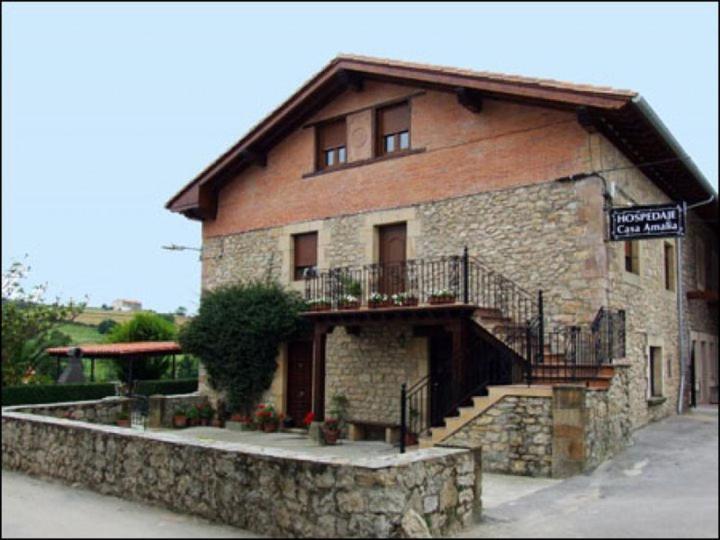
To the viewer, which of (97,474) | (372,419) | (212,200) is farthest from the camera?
(212,200)

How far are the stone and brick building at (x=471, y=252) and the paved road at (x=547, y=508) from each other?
917 mm

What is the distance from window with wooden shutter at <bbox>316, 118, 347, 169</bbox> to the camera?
53.4 feet

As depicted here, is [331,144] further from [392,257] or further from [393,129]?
[392,257]

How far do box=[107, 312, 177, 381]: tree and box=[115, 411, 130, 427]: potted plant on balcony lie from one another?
10357 mm

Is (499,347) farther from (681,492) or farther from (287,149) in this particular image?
(287,149)

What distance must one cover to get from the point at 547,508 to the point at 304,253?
9898 mm

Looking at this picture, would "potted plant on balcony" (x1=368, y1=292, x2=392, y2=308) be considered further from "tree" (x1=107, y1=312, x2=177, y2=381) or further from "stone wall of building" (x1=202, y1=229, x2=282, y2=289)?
"tree" (x1=107, y1=312, x2=177, y2=381)

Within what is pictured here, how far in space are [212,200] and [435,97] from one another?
7.00m

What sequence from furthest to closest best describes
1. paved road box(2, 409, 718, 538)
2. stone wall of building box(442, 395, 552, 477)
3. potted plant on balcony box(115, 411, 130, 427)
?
potted plant on balcony box(115, 411, 130, 427) < stone wall of building box(442, 395, 552, 477) < paved road box(2, 409, 718, 538)

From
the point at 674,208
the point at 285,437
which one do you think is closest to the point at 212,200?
the point at 285,437

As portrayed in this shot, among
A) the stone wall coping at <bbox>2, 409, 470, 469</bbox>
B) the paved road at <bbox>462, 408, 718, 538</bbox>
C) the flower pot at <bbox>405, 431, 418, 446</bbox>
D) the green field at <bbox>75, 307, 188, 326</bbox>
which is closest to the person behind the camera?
the stone wall coping at <bbox>2, 409, 470, 469</bbox>

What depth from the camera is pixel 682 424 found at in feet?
45.0

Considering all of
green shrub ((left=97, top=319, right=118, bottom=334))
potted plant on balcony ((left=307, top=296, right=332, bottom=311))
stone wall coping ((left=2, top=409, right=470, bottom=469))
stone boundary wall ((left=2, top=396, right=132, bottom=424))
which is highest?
potted plant on balcony ((left=307, top=296, right=332, bottom=311))

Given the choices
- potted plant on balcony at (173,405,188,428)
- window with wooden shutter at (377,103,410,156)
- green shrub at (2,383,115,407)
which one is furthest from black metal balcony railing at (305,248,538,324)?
green shrub at (2,383,115,407)
